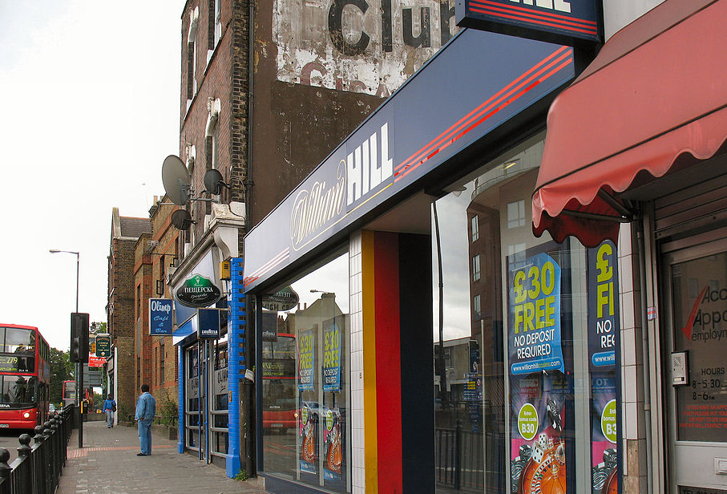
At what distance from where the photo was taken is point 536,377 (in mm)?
6215

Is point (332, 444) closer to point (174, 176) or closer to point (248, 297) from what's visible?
point (248, 297)

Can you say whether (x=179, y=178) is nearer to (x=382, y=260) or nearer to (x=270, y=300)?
(x=270, y=300)

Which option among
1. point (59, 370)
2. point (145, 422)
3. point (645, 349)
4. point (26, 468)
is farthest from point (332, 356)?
point (59, 370)

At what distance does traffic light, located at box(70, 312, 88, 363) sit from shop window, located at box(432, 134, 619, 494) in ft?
61.3

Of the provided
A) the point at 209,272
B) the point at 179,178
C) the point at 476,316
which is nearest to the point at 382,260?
the point at 476,316

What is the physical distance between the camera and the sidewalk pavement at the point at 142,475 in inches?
543

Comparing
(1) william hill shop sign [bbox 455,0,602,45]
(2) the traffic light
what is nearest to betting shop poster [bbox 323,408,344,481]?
(1) william hill shop sign [bbox 455,0,602,45]

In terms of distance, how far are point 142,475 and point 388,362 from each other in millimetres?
8583

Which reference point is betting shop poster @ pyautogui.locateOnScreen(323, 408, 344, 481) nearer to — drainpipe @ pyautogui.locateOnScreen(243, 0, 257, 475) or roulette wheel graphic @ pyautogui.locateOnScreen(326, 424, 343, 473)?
roulette wheel graphic @ pyautogui.locateOnScreen(326, 424, 343, 473)

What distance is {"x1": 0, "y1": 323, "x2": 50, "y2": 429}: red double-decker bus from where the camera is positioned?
101ft

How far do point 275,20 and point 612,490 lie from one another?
14.1 metres

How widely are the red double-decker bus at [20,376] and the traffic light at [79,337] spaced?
7288 mm

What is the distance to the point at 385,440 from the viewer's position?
948 centimetres

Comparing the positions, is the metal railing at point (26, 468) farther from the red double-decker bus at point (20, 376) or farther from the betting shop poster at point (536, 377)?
the red double-decker bus at point (20, 376)
